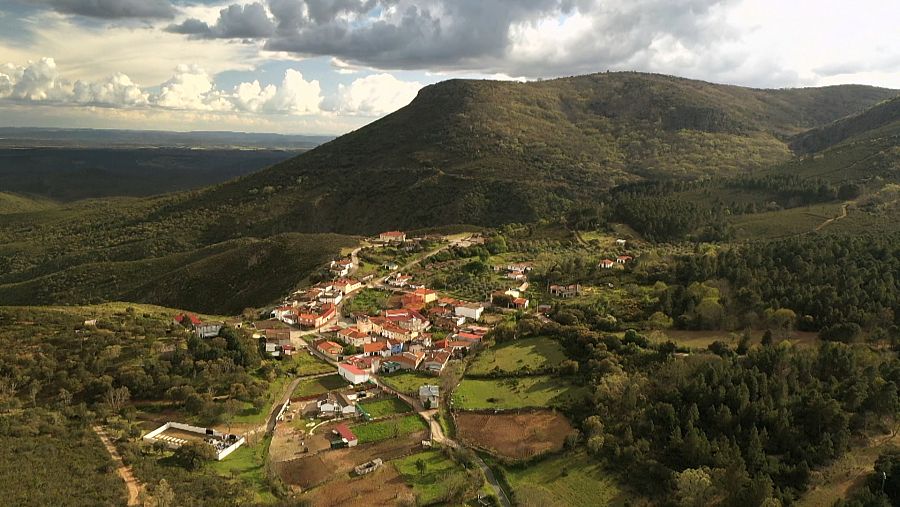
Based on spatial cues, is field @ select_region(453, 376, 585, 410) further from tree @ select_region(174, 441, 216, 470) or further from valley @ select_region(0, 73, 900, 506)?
tree @ select_region(174, 441, 216, 470)

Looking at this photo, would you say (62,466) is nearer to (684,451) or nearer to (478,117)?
(684,451)

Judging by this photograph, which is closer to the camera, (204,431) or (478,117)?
(204,431)

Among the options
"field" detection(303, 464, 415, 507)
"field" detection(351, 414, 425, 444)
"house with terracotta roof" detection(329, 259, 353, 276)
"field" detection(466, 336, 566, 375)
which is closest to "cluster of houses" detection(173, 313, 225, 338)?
"field" detection(351, 414, 425, 444)

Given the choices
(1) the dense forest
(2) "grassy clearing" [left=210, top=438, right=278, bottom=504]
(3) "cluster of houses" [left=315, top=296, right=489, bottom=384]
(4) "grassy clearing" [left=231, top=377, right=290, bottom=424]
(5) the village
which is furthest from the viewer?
(3) "cluster of houses" [left=315, top=296, right=489, bottom=384]

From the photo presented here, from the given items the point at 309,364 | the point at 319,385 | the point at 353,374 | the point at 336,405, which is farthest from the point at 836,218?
the point at 336,405

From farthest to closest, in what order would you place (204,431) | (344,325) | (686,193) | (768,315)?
(686,193), (344,325), (768,315), (204,431)

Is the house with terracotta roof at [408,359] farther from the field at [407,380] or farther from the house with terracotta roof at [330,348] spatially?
the house with terracotta roof at [330,348]

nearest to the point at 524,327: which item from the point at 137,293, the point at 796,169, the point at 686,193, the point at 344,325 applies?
the point at 344,325

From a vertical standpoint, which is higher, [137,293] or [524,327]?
[524,327]
